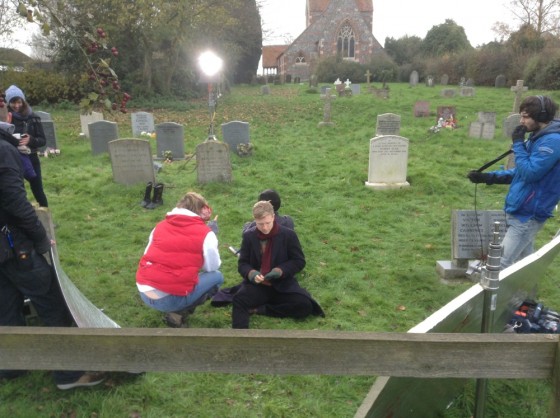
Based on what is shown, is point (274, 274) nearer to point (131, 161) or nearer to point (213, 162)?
point (213, 162)

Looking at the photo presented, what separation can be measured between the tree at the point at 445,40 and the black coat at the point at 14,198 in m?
47.9

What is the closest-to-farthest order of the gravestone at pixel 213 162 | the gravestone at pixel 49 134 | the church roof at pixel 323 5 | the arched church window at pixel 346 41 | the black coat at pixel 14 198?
1. the black coat at pixel 14 198
2. the gravestone at pixel 213 162
3. the gravestone at pixel 49 134
4. the arched church window at pixel 346 41
5. the church roof at pixel 323 5

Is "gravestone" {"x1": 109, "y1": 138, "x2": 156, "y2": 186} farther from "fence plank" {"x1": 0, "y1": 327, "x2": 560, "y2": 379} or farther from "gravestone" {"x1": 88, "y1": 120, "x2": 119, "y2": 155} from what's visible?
"fence plank" {"x1": 0, "y1": 327, "x2": 560, "y2": 379}

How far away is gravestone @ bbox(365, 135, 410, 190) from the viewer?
8.87 m

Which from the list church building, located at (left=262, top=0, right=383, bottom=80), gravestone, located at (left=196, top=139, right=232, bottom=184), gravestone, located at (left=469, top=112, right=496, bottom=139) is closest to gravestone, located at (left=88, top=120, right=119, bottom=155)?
gravestone, located at (left=196, top=139, right=232, bottom=184)

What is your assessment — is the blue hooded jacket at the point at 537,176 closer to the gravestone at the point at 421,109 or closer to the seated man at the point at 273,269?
the seated man at the point at 273,269

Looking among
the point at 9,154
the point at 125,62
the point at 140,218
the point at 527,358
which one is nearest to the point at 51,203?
the point at 140,218

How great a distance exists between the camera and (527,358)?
5.95 feet

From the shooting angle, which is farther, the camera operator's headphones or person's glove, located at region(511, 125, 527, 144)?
person's glove, located at region(511, 125, 527, 144)

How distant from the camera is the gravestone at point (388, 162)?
349 inches

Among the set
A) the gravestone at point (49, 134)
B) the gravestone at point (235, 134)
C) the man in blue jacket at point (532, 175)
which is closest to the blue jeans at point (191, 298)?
the man in blue jacket at point (532, 175)

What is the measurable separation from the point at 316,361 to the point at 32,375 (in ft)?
9.53

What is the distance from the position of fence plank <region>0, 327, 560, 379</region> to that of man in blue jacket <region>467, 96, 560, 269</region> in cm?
250

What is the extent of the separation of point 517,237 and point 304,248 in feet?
9.83
